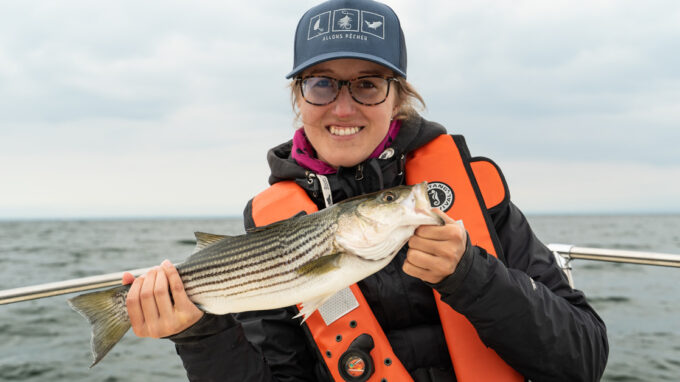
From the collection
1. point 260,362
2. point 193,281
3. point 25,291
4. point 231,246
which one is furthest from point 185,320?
point 25,291

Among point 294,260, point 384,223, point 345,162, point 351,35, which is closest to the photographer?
point 384,223

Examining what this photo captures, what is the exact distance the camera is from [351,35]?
3102mm

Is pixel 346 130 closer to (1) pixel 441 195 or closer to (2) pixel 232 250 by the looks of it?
(1) pixel 441 195

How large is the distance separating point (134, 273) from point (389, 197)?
8.09 ft

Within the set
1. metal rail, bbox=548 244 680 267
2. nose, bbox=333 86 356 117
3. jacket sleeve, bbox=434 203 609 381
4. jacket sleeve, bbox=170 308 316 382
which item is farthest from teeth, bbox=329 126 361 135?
metal rail, bbox=548 244 680 267

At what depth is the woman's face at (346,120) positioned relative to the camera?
3150 millimetres

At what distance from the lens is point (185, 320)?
265 centimetres

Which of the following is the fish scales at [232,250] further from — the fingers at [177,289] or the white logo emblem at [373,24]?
the white logo emblem at [373,24]

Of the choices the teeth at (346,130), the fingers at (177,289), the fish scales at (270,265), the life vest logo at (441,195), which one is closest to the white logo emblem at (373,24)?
the teeth at (346,130)

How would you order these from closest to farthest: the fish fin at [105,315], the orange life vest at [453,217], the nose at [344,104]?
the fish fin at [105,315]
the orange life vest at [453,217]
the nose at [344,104]

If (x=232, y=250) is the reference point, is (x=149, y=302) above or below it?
below

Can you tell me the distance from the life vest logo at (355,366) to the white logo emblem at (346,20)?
2202 mm

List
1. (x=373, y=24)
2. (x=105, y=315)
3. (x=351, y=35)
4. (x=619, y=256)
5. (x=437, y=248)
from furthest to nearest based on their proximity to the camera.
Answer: (x=619, y=256) < (x=373, y=24) < (x=351, y=35) < (x=105, y=315) < (x=437, y=248)

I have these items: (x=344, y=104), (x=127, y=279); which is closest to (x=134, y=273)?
(x=127, y=279)
